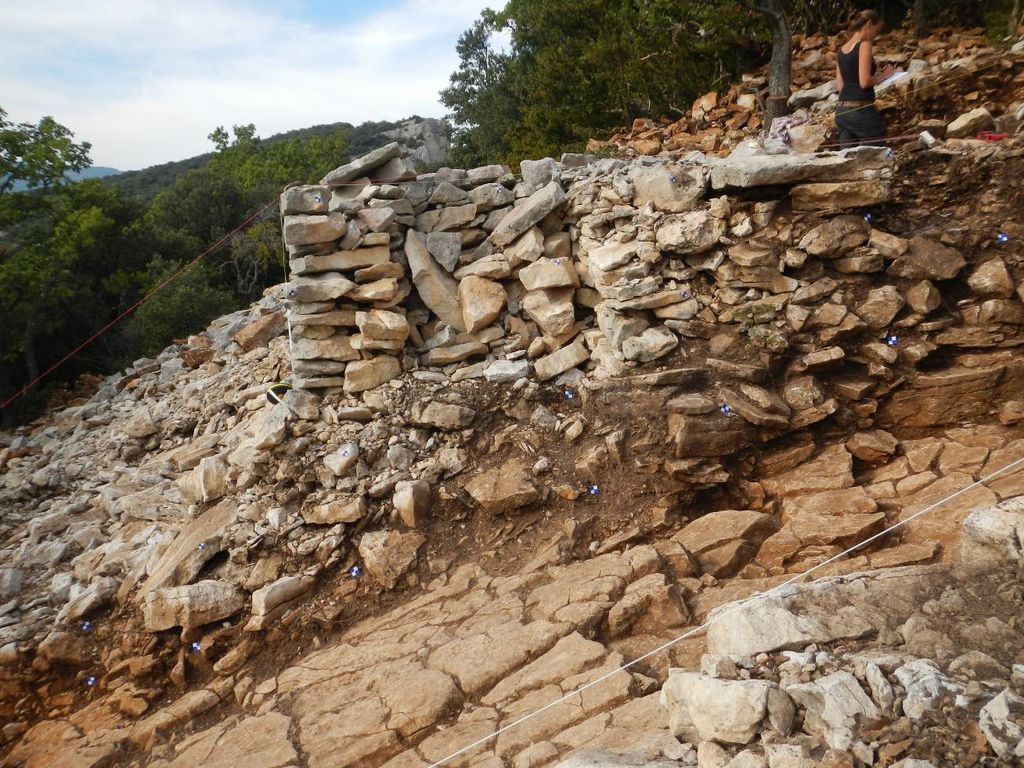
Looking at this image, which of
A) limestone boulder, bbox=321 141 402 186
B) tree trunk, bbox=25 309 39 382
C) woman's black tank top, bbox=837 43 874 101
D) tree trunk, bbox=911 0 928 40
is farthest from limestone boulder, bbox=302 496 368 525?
tree trunk, bbox=25 309 39 382

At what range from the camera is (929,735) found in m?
2.40

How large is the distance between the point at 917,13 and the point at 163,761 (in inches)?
583

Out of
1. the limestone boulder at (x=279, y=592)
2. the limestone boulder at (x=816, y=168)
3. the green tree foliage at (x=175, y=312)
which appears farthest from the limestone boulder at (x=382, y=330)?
the green tree foliage at (x=175, y=312)

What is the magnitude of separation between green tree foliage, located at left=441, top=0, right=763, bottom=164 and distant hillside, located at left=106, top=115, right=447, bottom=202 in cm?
1884

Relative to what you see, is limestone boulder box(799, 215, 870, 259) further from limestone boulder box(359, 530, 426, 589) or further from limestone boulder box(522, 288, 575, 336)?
limestone boulder box(359, 530, 426, 589)

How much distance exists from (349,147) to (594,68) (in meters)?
34.2

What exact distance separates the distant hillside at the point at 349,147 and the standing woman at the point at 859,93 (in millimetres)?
35056

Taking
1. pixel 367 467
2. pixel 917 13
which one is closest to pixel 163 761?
pixel 367 467

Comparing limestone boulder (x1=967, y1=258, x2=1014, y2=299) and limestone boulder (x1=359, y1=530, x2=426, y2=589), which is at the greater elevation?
limestone boulder (x1=967, y1=258, x2=1014, y2=299)

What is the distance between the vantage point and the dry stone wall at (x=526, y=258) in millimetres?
6422

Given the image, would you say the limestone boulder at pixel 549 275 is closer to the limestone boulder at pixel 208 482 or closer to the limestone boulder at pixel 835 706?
the limestone boulder at pixel 208 482

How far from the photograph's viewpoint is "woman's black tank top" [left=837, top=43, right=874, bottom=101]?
279 inches

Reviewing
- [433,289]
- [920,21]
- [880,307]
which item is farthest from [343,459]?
[920,21]

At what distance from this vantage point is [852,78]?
718 cm
